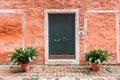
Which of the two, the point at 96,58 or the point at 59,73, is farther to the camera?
the point at 96,58

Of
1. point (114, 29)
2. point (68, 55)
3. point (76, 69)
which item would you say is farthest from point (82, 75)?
point (114, 29)

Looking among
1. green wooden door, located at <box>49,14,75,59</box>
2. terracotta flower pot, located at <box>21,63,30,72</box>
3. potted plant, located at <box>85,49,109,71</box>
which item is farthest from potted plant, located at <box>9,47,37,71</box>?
potted plant, located at <box>85,49,109,71</box>

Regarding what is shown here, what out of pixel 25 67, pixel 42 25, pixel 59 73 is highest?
pixel 42 25

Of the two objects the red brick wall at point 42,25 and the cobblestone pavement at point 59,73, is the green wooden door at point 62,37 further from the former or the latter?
the cobblestone pavement at point 59,73

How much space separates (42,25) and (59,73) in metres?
2.70

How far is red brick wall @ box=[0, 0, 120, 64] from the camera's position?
1053 centimetres

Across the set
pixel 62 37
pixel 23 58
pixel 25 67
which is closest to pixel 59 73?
pixel 25 67

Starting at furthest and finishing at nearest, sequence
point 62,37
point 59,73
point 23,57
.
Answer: point 62,37
point 23,57
point 59,73

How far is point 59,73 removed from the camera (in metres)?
8.90

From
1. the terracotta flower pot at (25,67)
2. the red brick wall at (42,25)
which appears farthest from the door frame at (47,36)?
the terracotta flower pot at (25,67)

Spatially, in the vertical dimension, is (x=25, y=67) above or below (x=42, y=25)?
below

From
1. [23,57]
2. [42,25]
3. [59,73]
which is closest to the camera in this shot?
[59,73]

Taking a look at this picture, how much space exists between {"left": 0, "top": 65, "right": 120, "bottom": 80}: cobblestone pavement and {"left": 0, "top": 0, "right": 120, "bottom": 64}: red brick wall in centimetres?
77

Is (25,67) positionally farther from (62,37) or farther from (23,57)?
(62,37)
